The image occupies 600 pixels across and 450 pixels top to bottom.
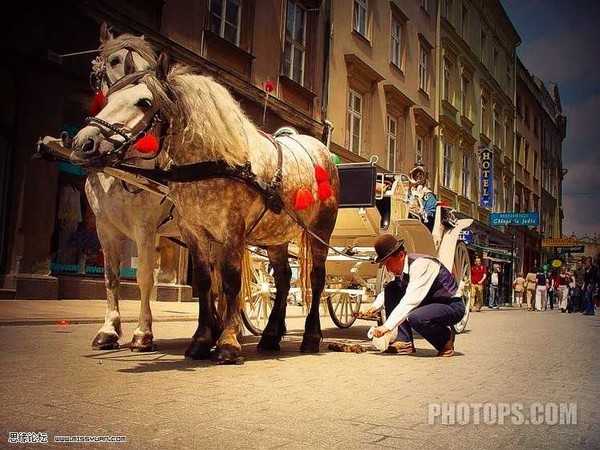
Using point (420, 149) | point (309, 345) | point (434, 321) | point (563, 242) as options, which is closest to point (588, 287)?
point (563, 242)

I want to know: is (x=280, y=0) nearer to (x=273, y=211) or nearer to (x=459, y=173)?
(x=273, y=211)

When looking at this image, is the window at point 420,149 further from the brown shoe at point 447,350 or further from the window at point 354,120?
the brown shoe at point 447,350

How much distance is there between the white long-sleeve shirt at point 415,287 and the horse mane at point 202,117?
206 centimetres


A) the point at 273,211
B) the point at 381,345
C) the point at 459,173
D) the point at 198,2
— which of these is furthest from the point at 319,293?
the point at 459,173

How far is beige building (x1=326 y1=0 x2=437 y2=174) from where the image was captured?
62.1ft

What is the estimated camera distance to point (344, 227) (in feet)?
30.2

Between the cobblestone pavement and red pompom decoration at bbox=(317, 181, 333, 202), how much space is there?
1563mm

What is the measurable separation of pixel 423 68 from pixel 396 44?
283 centimetres

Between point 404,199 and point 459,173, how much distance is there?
21277 mm

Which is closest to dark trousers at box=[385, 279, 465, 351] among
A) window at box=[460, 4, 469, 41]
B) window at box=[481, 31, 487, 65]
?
window at box=[460, 4, 469, 41]

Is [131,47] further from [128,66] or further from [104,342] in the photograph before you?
[104,342]

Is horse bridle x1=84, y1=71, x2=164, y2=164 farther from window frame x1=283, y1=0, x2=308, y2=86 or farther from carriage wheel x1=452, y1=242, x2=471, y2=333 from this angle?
window frame x1=283, y1=0, x2=308, y2=86

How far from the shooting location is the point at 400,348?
6012mm

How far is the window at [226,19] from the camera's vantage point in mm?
14029
